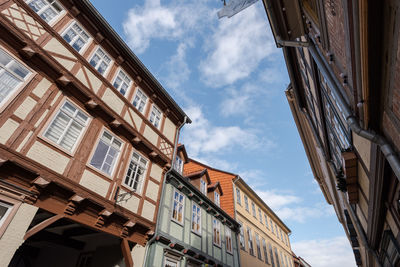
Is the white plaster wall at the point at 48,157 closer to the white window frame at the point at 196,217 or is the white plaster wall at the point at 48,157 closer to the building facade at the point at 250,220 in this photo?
the white window frame at the point at 196,217

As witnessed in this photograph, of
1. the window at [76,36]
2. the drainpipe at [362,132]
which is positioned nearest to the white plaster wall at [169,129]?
the window at [76,36]

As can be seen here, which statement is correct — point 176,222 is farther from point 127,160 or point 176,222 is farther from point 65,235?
point 65,235

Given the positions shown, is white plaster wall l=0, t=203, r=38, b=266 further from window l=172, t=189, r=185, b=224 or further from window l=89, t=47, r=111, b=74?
window l=172, t=189, r=185, b=224

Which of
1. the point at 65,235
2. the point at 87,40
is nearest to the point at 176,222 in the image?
the point at 65,235

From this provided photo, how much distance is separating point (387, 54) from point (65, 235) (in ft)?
33.3

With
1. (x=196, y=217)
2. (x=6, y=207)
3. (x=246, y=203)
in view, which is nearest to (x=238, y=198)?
(x=246, y=203)

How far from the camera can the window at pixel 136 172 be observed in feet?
27.0

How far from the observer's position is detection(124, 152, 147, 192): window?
27.0ft

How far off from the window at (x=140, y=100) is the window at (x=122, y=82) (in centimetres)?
57

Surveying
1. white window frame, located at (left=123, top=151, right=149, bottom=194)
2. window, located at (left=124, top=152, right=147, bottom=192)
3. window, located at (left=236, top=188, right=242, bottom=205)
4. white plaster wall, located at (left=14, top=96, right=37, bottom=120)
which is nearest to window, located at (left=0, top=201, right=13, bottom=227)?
white plaster wall, located at (left=14, top=96, right=37, bottom=120)

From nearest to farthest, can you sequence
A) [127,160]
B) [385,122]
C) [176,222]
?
[385,122] < [127,160] < [176,222]

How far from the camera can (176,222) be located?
960 centimetres

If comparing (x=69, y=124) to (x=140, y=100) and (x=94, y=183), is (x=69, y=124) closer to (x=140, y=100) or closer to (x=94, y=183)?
(x=94, y=183)

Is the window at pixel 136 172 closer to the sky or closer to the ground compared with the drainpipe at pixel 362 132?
closer to the sky
